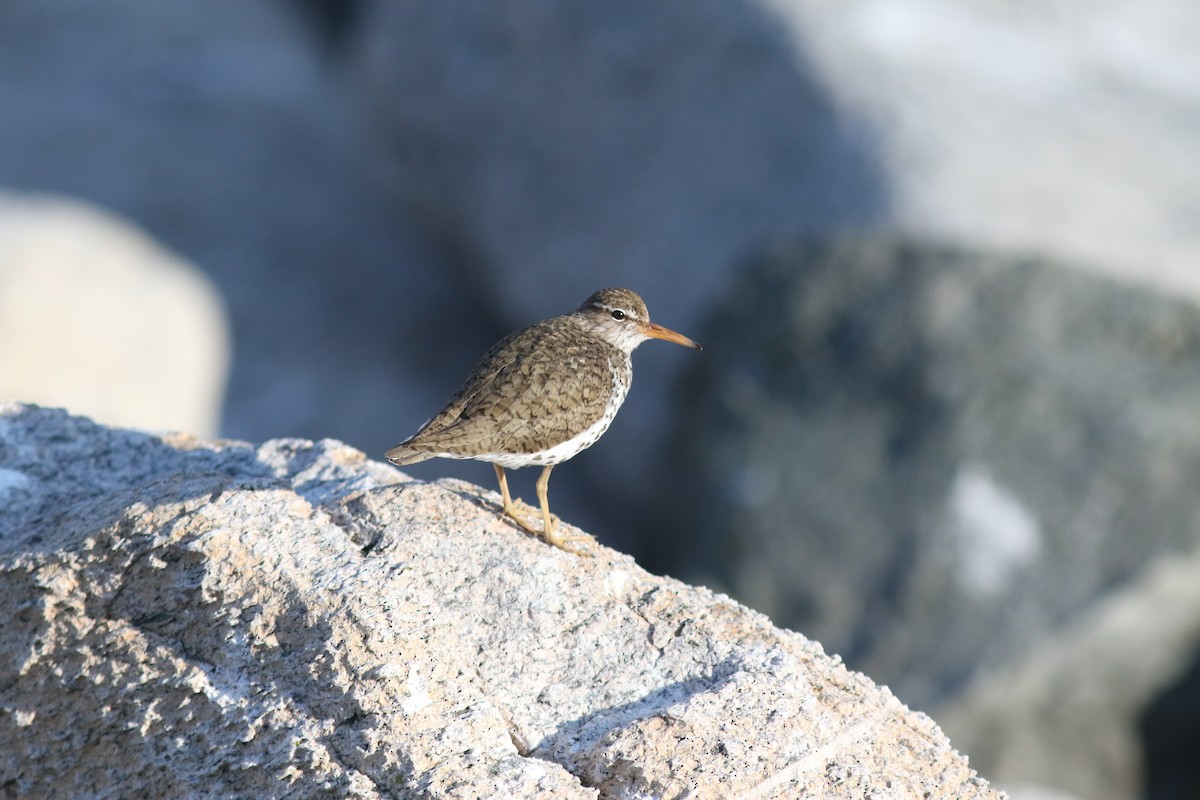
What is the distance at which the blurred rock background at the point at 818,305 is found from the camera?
12328 millimetres

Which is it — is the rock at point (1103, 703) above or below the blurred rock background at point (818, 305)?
below

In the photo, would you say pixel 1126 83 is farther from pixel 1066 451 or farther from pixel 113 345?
pixel 113 345

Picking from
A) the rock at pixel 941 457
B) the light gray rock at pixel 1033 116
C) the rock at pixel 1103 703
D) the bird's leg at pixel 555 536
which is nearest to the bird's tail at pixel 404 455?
the bird's leg at pixel 555 536

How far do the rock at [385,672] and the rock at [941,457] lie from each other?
21.9 feet

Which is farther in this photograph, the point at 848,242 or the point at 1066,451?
the point at 848,242

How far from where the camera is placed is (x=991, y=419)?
12.8 m

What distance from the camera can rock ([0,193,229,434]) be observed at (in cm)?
1612

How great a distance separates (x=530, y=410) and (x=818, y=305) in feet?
24.9

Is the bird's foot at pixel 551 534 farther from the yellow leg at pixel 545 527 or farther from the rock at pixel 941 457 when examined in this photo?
the rock at pixel 941 457

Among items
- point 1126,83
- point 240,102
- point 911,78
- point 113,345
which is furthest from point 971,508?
point 240,102

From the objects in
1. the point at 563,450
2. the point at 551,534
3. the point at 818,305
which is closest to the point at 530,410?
the point at 563,450

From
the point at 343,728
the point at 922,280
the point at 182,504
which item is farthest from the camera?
the point at 922,280

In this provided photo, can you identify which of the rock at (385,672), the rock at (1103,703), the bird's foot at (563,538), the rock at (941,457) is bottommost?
the rock at (385,672)

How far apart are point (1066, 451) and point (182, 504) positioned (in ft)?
30.2
